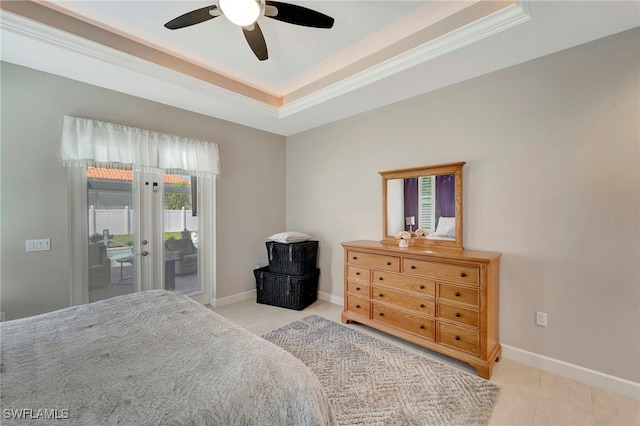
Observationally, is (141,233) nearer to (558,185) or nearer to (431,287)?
(431,287)

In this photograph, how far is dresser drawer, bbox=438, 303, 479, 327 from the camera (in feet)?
7.23

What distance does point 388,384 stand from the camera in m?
2.05

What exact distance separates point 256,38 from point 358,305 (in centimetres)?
274

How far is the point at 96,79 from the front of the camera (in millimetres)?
2627

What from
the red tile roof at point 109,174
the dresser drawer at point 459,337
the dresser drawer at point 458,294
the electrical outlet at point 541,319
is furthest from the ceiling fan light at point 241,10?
the electrical outlet at point 541,319

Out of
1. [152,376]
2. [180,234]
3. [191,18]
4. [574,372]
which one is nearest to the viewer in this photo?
[152,376]

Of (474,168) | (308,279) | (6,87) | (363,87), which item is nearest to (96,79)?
(6,87)

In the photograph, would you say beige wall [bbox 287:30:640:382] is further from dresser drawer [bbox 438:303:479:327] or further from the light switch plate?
the light switch plate

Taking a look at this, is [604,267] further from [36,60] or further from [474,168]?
[36,60]

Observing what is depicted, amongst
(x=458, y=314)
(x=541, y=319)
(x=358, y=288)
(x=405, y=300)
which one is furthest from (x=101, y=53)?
(x=541, y=319)

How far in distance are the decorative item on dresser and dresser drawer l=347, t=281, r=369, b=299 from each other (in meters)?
0.01

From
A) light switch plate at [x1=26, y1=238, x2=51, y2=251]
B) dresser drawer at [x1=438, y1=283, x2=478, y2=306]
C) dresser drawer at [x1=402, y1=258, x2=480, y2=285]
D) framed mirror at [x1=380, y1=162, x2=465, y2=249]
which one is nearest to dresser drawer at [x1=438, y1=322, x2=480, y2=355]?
dresser drawer at [x1=438, y1=283, x2=478, y2=306]

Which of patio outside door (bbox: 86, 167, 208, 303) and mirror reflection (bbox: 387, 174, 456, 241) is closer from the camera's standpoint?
mirror reflection (bbox: 387, 174, 456, 241)

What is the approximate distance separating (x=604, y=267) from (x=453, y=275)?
105 cm
